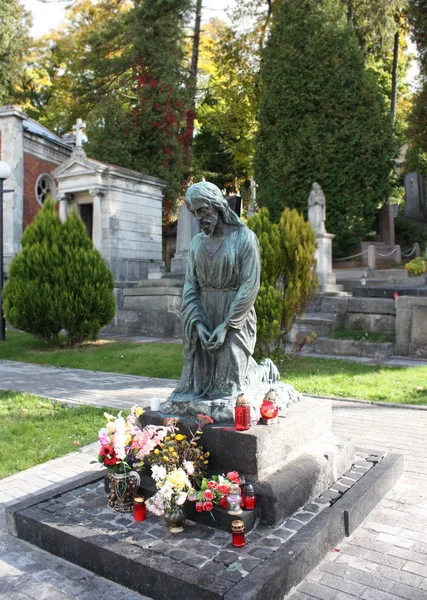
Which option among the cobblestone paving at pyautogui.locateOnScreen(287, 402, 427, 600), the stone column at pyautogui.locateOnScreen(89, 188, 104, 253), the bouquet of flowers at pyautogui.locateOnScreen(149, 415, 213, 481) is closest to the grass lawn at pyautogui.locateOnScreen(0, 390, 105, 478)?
the bouquet of flowers at pyautogui.locateOnScreen(149, 415, 213, 481)

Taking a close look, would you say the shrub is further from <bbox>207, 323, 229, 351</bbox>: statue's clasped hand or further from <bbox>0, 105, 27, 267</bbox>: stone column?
<bbox>0, 105, 27, 267</bbox>: stone column

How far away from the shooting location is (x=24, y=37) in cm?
2764

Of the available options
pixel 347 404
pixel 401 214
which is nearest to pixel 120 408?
pixel 347 404

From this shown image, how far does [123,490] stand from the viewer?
13.1 feet

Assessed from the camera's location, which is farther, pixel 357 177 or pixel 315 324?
pixel 357 177

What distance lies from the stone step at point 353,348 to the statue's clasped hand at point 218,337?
773 cm

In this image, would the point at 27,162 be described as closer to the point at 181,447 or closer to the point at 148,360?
the point at 148,360

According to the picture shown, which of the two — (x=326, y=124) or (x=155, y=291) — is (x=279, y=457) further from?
(x=326, y=124)

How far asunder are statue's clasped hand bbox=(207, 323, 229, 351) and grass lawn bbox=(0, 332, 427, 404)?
4.32 m

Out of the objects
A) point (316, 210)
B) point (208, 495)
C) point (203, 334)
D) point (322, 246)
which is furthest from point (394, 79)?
point (208, 495)

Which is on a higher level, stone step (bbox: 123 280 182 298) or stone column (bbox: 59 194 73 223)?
stone column (bbox: 59 194 73 223)

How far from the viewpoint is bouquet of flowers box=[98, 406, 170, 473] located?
12.8 ft

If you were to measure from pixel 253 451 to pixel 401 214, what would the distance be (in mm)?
35680

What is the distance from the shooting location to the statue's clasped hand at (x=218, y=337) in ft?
14.1
